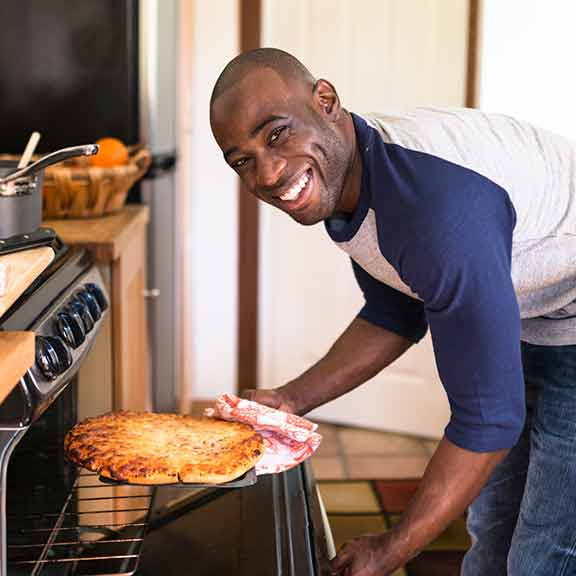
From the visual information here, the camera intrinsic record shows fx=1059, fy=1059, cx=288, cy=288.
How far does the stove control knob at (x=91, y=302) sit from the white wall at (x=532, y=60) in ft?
6.15

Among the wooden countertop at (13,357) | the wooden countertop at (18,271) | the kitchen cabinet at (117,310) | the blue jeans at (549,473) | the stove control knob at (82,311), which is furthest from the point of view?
the kitchen cabinet at (117,310)

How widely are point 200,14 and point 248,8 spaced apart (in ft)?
0.57

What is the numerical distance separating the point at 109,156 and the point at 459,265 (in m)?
1.29

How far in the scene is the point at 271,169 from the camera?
137 cm

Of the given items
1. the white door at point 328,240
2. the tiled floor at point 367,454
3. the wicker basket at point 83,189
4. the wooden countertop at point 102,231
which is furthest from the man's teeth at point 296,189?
the white door at point 328,240

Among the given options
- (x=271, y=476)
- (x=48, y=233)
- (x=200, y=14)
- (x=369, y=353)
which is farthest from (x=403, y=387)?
(x=48, y=233)

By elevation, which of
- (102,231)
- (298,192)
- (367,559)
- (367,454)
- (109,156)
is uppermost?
(298,192)

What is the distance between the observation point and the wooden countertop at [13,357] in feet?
3.03

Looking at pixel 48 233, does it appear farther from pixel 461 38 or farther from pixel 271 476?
pixel 461 38

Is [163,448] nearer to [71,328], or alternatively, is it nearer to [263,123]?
[71,328]

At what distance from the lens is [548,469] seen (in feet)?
5.46

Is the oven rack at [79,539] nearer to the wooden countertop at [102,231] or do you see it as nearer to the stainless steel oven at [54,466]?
the stainless steel oven at [54,466]

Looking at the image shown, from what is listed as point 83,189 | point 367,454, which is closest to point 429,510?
point 83,189

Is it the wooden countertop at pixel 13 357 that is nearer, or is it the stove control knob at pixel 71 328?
the wooden countertop at pixel 13 357
